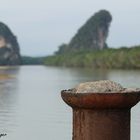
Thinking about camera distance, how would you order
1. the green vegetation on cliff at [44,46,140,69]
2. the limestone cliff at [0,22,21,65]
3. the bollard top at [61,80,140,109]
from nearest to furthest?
the bollard top at [61,80,140,109] < the green vegetation on cliff at [44,46,140,69] < the limestone cliff at [0,22,21,65]

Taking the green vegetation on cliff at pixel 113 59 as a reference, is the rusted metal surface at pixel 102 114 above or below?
below

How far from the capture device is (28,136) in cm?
1308

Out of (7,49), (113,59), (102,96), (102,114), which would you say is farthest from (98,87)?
(7,49)

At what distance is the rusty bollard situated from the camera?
447 cm

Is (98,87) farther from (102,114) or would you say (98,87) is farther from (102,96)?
(102,114)

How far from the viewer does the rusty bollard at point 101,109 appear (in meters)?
4.47

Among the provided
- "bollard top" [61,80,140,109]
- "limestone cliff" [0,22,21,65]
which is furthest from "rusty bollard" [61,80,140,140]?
"limestone cliff" [0,22,21,65]

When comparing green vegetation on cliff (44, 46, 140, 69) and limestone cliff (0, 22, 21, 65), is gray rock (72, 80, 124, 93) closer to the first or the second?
green vegetation on cliff (44, 46, 140, 69)

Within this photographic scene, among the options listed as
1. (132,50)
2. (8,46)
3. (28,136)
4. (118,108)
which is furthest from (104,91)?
(8,46)

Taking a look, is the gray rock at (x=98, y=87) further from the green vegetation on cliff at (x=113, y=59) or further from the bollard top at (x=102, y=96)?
the green vegetation on cliff at (x=113, y=59)

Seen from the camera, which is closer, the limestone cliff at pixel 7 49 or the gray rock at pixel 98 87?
the gray rock at pixel 98 87

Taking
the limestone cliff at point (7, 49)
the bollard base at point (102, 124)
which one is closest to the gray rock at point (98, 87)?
the bollard base at point (102, 124)

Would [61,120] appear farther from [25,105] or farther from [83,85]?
[83,85]

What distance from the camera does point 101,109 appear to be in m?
4.53
